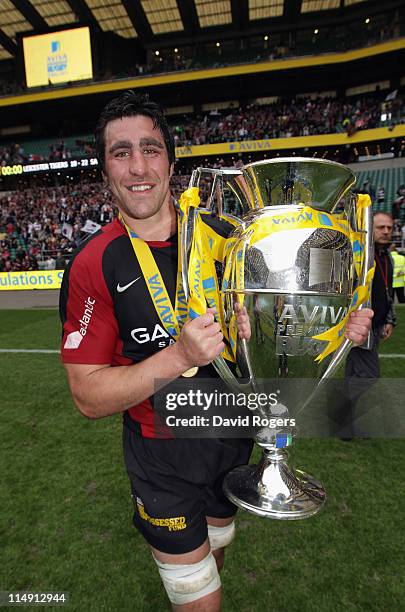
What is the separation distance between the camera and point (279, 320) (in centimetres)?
84

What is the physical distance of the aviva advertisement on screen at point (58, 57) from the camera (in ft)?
87.6

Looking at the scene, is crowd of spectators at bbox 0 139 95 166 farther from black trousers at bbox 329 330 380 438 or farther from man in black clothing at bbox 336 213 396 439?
black trousers at bbox 329 330 380 438

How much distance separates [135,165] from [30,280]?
13792 mm

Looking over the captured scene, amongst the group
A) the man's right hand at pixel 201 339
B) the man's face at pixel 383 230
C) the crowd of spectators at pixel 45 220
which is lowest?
the man's right hand at pixel 201 339

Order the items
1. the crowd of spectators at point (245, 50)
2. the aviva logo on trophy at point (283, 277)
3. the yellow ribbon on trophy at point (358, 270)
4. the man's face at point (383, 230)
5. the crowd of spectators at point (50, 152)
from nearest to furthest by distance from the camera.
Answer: the aviva logo on trophy at point (283, 277)
the yellow ribbon on trophy at point (358, 270)
the man's face at point (383, 230)
the crowd of spectators at point (50, 152)
the crowd of spectators at point (245, 50)

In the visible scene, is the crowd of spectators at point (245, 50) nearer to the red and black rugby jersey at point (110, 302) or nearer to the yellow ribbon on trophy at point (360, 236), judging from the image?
the red and black rugby jersey at point (110, 302)

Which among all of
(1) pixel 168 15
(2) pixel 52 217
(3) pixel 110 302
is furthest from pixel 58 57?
(3) pixel 110 302

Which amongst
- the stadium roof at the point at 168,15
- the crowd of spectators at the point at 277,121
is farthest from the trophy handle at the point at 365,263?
the stadium roof at the point at 168,15

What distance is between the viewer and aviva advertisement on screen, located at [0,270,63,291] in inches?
523

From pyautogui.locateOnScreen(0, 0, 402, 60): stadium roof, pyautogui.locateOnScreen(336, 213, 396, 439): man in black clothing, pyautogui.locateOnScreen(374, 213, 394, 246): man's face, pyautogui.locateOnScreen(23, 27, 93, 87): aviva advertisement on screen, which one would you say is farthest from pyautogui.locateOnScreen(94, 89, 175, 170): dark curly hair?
pyautogui.locateOnScreen(23, 27, 93, 87): aviva advertisement on screen

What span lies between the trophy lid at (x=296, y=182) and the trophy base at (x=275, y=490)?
0.65 metres

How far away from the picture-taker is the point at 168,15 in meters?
26.3

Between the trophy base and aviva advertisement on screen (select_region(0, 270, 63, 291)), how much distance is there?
13136 millimetres

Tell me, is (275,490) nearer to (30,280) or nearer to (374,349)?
(374,349)
